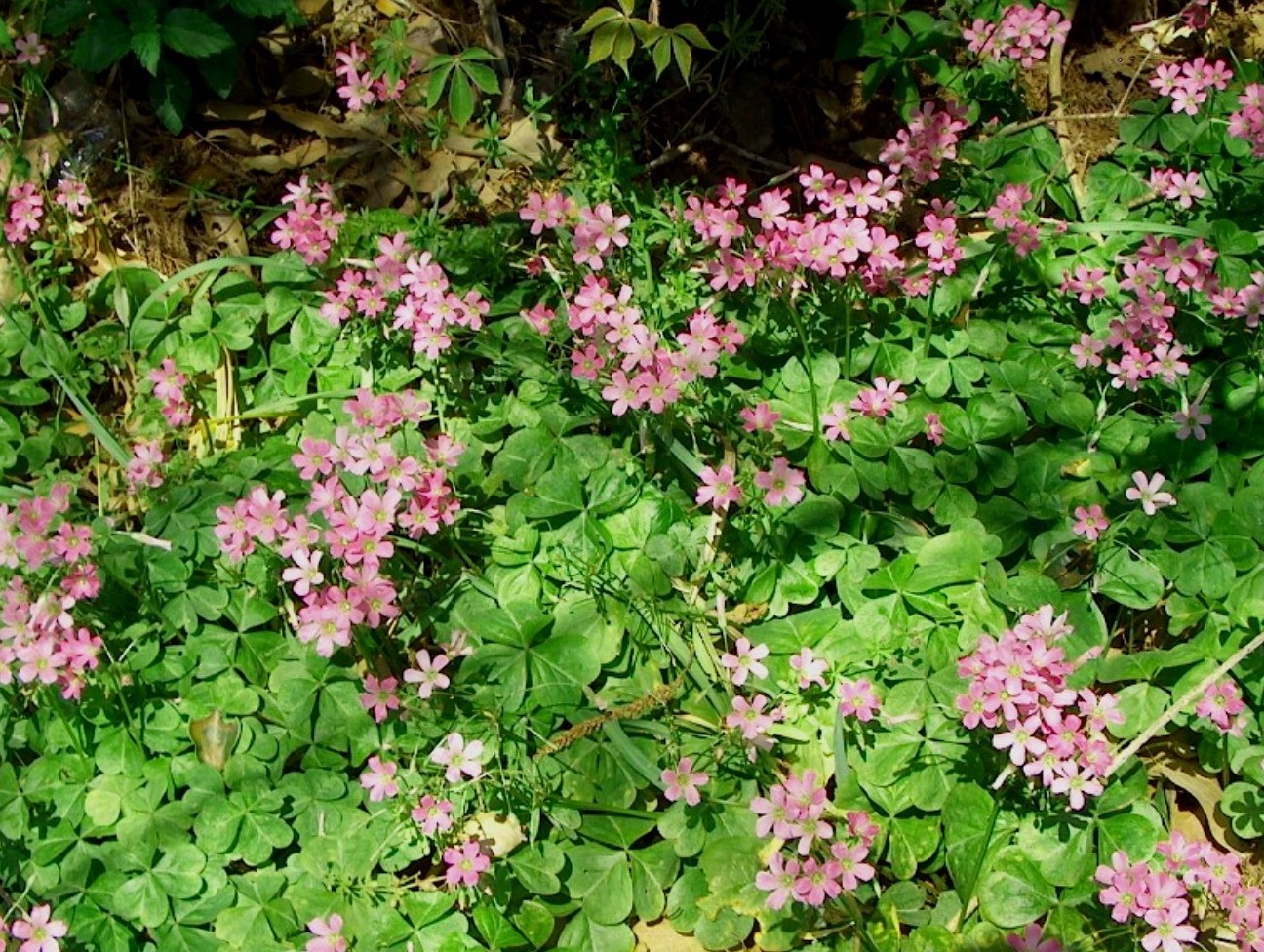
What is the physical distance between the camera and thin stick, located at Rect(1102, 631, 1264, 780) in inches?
108

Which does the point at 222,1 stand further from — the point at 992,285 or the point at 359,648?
the point at 992,285

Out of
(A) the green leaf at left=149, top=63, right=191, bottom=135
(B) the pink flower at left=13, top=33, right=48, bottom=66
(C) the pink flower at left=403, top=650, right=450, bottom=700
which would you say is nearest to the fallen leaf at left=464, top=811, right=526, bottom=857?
(C) the pink flower at left=403, top=650, right=450, bottom=700

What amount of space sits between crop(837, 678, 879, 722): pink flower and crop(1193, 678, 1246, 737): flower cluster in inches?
28.4

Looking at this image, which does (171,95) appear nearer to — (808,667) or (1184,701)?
(808,667)

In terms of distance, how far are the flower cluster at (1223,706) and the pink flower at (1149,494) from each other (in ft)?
1.40

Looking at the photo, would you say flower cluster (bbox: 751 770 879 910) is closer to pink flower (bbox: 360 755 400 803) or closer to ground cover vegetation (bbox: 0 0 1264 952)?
ground cover vegetation (bbox: 0 0 1264 952)

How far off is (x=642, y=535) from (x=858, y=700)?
27.5 inches

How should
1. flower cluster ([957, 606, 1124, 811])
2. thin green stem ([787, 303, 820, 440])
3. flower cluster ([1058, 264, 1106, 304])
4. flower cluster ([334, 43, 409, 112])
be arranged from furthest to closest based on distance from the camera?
flower cluster ([334, 43, 409, 112])
flower cluster ([1058, 264, 1106, 304])
thin green stem ([787, 303, 820, 440])
flower cluster ([957, 606, 1124, 811])

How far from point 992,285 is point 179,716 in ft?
8.06

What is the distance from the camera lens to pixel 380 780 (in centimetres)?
270

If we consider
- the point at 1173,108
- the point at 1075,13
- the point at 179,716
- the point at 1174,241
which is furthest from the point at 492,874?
the point at 1075,13

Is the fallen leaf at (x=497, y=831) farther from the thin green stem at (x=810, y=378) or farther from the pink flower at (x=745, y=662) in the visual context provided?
the thin green stem at (x=810, y=378)

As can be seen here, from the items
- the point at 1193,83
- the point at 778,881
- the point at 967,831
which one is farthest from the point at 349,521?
the point at 1193,83

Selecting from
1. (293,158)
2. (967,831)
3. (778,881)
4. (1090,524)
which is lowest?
(967,831)
